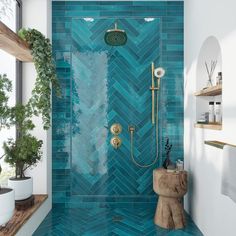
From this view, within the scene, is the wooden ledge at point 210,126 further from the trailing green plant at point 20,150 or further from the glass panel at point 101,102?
the trailing green plant at point 20,150

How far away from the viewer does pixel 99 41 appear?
3.28m

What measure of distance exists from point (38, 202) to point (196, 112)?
1.87 meters

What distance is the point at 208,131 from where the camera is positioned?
2434 mm

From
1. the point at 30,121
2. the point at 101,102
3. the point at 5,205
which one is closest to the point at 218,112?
the point at 101,102

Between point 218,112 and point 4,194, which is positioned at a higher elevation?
point 218,112

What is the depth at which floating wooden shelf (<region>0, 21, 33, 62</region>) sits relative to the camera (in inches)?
77.8

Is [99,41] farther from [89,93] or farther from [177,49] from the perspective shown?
[177,49]

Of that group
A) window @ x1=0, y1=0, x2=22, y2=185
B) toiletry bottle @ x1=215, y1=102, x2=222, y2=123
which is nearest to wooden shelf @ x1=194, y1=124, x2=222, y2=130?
toiletry bottle @ x1=215, y1=102, x2=222, y2=123

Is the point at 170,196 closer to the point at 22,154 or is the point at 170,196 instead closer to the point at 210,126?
the point at 210,126

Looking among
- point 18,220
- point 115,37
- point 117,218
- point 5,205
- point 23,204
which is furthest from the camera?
point 115,37

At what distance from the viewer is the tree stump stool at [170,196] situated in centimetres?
261

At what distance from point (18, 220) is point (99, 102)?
1586 millimetres

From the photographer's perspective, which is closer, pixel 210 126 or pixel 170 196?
pixel 210 126


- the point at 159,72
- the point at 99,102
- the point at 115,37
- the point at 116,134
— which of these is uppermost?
the point at 115,37
